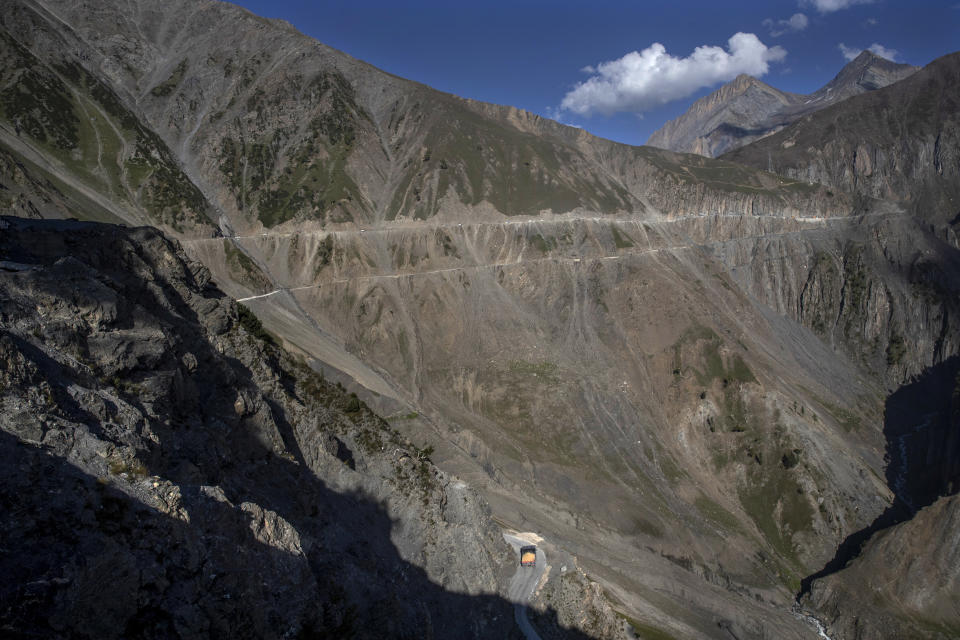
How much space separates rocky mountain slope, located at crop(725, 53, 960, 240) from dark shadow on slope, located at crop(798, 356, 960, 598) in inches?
2148

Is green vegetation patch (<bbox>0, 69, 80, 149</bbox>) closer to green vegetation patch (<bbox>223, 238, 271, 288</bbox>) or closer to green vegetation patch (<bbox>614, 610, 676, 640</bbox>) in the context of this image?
green vegetation patch (<bbox>223, 238, 271, 288</bbox>)

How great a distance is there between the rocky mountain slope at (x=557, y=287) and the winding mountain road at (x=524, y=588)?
1434 millimetres

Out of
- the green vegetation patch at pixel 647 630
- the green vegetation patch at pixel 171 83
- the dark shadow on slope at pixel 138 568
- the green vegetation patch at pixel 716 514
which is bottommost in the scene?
the green vegetation patch at pixel 647 630

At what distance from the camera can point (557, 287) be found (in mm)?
80812

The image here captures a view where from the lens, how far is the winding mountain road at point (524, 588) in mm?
25714

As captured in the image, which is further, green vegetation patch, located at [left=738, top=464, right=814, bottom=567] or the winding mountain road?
green vegetation patch, located at [left=738, top=464, right=814, bottom=567]

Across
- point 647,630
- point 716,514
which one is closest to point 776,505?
point 716,514

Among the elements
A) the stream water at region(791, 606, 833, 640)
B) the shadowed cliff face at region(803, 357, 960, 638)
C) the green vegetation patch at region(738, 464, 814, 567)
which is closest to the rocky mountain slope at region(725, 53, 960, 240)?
the shadowed cliff face at region(803, 357, 960, 638)

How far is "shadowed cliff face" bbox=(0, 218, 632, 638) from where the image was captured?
28.2 feet

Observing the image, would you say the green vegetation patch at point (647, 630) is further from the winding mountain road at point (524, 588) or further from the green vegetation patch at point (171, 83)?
the green vegetation patch at point (171, 83)

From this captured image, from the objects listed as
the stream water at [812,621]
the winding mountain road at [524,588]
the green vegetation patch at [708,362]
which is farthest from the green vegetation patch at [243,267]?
the stream water at [812,621]

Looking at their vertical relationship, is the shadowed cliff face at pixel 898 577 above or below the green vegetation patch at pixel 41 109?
below

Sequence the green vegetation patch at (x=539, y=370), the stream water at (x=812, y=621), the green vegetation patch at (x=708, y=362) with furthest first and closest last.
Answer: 1. the green vegetation patch at (x=539, y=370)
2. the green vegetation patch at (x=708, y=362)
3. the stream water at (x=812, y=621)

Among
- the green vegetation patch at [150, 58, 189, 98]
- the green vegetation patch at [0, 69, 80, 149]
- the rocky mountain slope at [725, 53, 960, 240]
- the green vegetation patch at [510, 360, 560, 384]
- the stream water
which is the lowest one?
the stream water
